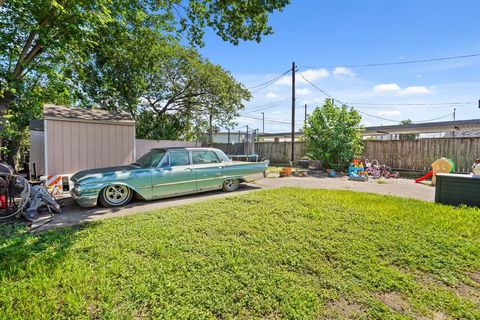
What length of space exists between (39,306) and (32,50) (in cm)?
660

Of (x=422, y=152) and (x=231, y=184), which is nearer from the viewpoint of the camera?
(x=231, y=184)

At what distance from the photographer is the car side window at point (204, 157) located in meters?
6.42

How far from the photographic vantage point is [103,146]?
7.35 metres

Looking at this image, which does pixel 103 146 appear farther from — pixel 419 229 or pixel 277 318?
pixel 419 229

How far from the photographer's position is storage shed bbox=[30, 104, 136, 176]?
6312mm

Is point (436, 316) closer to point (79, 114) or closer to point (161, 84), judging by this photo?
point (79, 114)

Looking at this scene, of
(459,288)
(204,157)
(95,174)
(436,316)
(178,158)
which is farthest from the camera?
(204,157)

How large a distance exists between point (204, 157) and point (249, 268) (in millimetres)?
4367

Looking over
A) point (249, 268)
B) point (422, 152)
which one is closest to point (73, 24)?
Answer: point (249, 268)

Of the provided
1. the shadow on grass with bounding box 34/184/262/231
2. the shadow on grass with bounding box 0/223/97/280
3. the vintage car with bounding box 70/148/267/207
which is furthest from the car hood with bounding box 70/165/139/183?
the shadow on grass with bounding box 0/223/97/280

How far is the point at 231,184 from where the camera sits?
283 inches

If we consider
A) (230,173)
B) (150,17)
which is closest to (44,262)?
(230,173)

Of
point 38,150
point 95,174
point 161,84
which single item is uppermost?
point 161,84

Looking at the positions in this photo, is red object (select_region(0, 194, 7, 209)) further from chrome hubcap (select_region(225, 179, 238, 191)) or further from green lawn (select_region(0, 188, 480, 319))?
chrome hubcap (select_region(225, 179, 238, 191))
